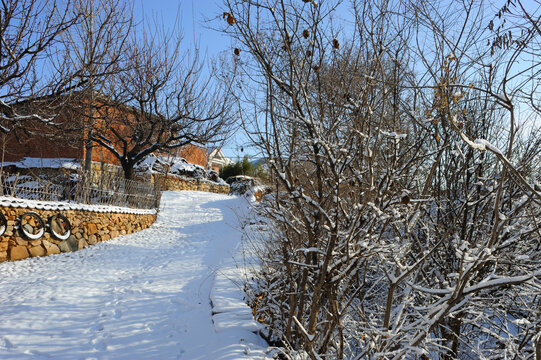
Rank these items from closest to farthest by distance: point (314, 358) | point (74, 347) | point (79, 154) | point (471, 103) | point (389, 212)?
point (314, 358), point (389, 212), point (74, 347), point (471, 103), point (79, 154)

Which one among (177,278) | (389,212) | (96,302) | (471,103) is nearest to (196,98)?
(177,278)

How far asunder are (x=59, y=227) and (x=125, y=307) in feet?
12.1

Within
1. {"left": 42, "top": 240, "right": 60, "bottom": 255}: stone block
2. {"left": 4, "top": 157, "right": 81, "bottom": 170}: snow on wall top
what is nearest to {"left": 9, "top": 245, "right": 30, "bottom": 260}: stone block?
{"left": 42, "top": 240, "right": 60, "bottom": 255}: stone block

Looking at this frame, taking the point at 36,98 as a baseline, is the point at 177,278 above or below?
below

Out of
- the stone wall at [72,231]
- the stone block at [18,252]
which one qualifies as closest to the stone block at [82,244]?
the stone wall at [72,231]

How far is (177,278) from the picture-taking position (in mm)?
5926

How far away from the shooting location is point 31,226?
6.38 meters

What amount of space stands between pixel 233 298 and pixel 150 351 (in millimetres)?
1538

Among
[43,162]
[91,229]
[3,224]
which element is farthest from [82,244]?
[43,162]

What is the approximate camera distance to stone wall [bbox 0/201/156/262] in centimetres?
600

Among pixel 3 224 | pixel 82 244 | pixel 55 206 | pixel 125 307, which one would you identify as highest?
pixel 55 206

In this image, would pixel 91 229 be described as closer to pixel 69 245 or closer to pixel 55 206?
pixel 69 245

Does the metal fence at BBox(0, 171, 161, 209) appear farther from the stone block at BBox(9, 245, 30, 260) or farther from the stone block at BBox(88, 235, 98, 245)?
the stone block at BBox(9, 245, 30, 260)

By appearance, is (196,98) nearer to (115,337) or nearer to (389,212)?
(115,337)
